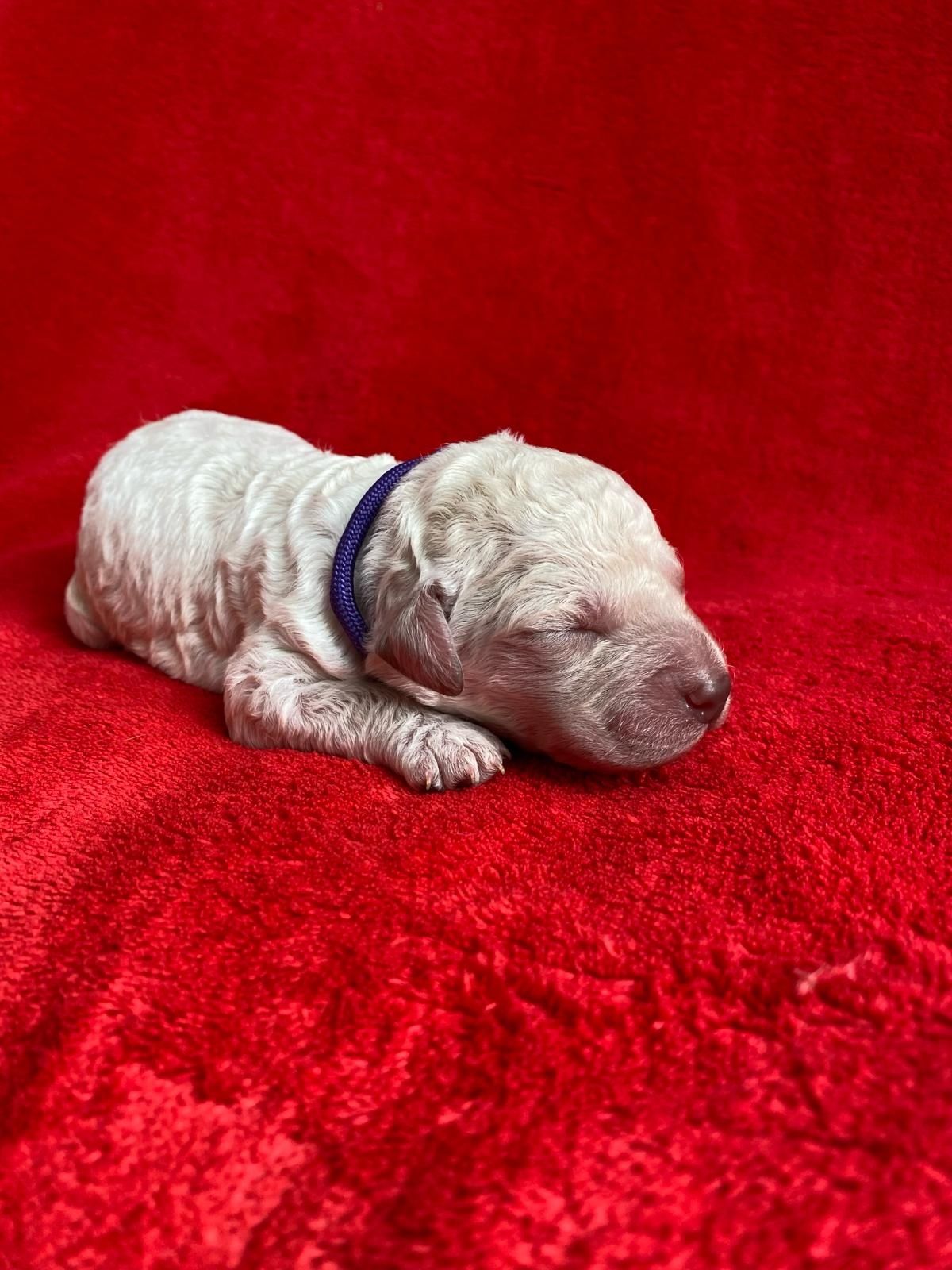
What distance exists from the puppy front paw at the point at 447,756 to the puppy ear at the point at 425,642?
10 centimetres

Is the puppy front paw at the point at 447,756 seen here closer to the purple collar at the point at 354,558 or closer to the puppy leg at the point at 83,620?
the purple collar at the point at 354,558

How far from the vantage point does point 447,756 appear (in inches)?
89.7

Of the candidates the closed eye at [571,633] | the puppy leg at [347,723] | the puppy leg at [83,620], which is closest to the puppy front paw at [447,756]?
the puppy leg at [347,723]

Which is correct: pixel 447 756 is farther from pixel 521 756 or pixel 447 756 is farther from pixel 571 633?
pixel 571 633

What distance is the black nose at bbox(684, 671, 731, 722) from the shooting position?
218 centimetres

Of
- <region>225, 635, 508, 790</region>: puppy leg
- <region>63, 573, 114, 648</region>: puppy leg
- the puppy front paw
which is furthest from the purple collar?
<region>63, 573, 114, 648</region>: puppy leg

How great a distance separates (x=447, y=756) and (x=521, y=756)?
0.28 meters

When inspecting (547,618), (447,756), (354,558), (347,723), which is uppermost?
(547,618)

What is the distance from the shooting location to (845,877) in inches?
69.8

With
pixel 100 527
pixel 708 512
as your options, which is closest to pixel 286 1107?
pixel 100 527

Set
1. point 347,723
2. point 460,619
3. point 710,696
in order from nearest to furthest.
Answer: point 710,696 → point 460,619 → point 347,723

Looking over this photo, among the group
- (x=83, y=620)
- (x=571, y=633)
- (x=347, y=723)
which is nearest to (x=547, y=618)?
(x=571, y=633)

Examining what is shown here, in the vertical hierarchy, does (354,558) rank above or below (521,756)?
above

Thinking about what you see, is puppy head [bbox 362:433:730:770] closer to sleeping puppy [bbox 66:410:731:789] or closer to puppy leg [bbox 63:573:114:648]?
sleeping puppy [bbox 66:410:731:789]
